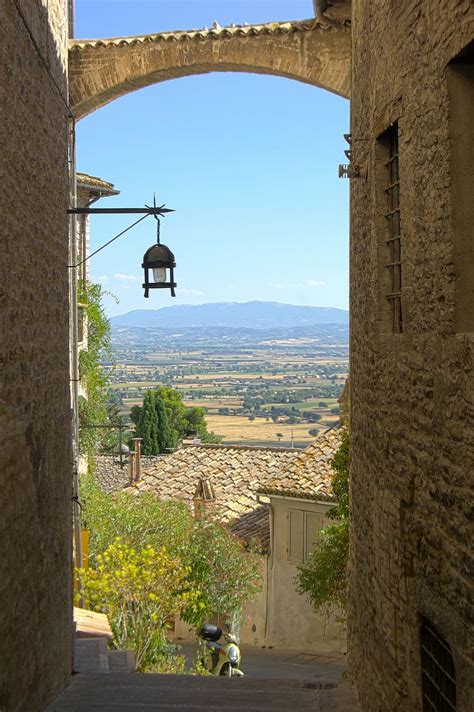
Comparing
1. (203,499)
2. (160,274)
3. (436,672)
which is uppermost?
(160,274)

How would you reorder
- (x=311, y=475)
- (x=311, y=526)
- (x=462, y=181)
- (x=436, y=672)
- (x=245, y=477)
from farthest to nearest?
1. (x=245, y=477)
2. (x=311, y=526)
3. (x=311, y=475)
4. (x=436, y=672)
5. (x=462, y=181)

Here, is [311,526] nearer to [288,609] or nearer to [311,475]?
[311,475]

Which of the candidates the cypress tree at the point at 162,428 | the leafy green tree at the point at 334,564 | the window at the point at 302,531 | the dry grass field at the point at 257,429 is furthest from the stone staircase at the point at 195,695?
the dry grass field at the point at 257,429

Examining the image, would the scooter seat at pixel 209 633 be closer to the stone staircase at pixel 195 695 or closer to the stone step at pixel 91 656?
the stone step at pixel 91 656

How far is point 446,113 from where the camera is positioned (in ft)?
17.3

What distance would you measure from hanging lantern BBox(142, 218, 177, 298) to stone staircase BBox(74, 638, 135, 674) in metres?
4.04

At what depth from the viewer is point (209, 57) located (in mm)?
13250

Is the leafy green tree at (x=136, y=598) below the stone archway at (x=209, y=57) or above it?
below

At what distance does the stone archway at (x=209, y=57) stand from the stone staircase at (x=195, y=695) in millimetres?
7566

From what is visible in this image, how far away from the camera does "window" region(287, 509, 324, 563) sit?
2294 cm

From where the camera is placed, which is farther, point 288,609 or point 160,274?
point 288,609

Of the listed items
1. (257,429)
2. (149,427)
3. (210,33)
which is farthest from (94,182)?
(257,429)

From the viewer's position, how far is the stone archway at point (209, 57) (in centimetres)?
1280

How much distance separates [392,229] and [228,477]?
73.6 ft
